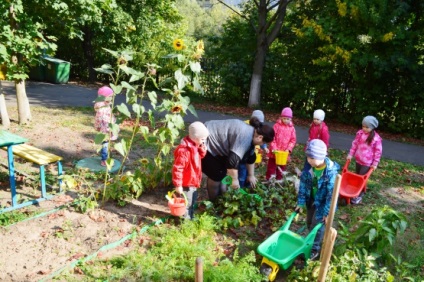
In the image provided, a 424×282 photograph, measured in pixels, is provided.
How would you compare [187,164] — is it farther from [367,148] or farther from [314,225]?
[367,148]

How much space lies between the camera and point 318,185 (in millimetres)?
3916

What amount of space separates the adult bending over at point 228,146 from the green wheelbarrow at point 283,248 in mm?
1055

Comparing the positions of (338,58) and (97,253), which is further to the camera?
(338,58)

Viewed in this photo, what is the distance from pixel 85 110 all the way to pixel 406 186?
8207mm

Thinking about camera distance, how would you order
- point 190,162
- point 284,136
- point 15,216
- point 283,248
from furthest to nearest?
point 284,136 < point 190,162 < point 15,216 < point 283,248

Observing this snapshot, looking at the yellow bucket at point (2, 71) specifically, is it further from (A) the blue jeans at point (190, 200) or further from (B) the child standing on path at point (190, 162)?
(A) the blue jeans at point (190, 200)

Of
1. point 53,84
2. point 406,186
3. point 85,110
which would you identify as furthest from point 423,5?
point 53,84

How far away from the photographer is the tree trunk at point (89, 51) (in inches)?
621

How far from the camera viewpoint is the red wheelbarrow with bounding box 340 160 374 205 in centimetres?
538

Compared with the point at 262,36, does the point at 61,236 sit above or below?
below

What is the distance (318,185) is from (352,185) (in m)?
2.01

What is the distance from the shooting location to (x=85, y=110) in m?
10.4

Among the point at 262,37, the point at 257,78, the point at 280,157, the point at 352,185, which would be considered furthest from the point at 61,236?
the point at 262,37

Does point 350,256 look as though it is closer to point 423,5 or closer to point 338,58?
point 338,58
